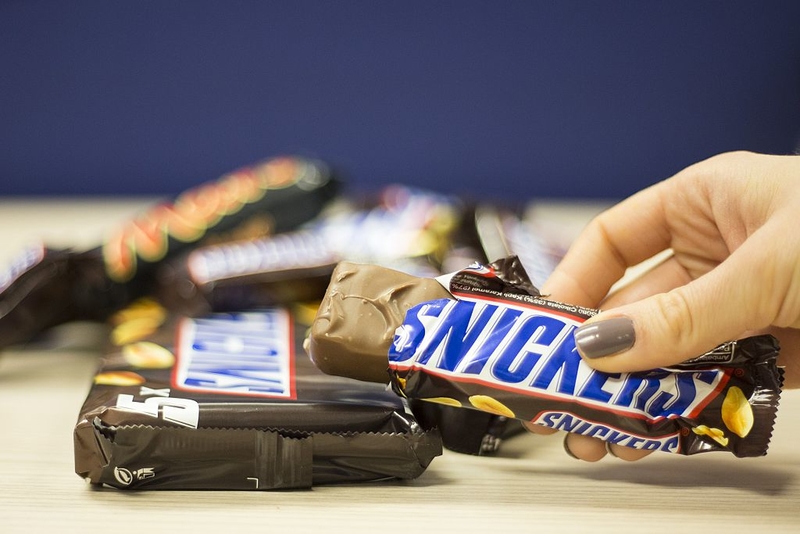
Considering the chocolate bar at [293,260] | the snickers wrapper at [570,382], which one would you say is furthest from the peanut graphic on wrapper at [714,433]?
the chocolate bar at [293,260]

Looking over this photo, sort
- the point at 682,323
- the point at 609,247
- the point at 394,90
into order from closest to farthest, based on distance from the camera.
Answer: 1. the point at 682,323
2. the point at 609,247
3. the point at 394,90

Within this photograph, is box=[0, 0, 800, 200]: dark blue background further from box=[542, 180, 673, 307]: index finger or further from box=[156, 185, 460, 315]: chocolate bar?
box=[542, 180, 673, 307]: index finger

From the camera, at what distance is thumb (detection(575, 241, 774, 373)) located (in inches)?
22.8

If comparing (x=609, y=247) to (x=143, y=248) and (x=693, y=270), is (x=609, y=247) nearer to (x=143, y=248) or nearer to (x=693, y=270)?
(x=693, y=270)

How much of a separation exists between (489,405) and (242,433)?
17cm

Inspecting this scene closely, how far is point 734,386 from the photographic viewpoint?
0.60 metres

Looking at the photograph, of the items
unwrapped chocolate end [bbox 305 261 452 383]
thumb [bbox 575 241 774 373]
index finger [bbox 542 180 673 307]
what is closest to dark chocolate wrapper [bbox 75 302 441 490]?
unwrapped chocolate end [bbox 305 261 452 383]

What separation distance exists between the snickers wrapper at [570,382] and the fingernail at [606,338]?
12 mm

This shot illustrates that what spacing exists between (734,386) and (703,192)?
0.73 feet

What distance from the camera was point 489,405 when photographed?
609 millimetres

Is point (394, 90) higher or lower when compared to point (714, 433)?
higher

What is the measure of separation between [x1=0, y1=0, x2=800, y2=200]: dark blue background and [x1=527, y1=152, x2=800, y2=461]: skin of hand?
3.25 feet

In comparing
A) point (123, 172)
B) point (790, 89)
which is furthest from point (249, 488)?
point (790, 89)

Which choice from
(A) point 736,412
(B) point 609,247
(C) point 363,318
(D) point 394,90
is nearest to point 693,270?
(B) point 609,247
